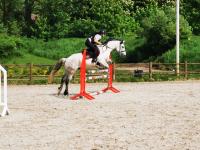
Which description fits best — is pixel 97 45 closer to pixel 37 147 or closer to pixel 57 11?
pixel 37 147

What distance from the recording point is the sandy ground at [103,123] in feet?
36.8

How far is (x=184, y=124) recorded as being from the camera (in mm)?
14086

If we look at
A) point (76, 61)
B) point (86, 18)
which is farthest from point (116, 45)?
point (86, 18)

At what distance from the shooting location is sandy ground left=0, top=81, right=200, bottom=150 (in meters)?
11.2

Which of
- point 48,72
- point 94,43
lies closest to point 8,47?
point 48,72

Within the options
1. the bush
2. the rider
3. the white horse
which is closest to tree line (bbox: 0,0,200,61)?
the bush

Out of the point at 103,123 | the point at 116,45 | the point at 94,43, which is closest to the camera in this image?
the point at 103,123

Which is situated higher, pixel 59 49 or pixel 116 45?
pixel 116 45

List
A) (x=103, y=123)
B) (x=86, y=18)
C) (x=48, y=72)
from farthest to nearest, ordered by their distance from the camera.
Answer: (x=86, y=18) → (x=48, y=72) → (x=103, y=123)

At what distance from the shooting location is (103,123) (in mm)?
14336

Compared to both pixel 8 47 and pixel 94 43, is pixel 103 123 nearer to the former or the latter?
pixel 94 43

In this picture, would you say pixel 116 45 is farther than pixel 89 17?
No

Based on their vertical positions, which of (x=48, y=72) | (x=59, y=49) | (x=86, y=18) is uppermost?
(x=86, y=18)

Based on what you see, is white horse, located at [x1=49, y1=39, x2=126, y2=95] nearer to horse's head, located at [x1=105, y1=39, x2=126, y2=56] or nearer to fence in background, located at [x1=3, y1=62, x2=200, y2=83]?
horse's head, located at [x1=105, y1=39, x2=126, y2=56]
